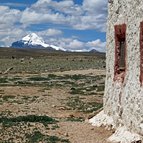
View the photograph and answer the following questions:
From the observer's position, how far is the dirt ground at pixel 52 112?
1819cm

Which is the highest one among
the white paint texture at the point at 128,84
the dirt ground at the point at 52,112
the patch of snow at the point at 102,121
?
the white paint texture at the point at 128,84

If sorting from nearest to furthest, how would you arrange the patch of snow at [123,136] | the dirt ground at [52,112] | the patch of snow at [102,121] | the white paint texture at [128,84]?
the patch of snow at [123,136], the white paint texture at [128,84], the dirt ground at [52,112], the patch of snow at [102,121]

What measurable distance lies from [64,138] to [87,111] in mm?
9055

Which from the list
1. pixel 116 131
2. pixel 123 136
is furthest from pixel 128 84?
pixel 123 136

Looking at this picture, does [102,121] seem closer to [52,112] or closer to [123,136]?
[123,136]

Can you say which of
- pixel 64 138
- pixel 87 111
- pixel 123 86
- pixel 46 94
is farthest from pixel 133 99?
pixel 46 94

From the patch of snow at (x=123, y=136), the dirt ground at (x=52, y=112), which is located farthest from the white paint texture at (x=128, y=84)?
the dirt ground at (x=52, y=112)

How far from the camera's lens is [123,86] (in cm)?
1878

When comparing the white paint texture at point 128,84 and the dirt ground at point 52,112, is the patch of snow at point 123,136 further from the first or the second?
the dirt ground at point 52,112

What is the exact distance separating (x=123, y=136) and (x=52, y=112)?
32.6 ft

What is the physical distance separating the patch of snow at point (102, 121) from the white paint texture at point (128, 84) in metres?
0.22

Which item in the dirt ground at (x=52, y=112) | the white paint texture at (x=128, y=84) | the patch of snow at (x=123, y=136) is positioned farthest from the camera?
the dirt ground at (x=52, y=112)

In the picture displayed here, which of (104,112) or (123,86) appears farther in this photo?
(104,112)

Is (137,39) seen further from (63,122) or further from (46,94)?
(46,94)
